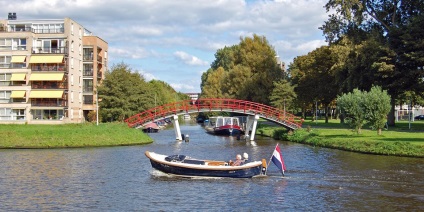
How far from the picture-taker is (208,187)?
2695 centimetres

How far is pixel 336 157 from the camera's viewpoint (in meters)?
39.5

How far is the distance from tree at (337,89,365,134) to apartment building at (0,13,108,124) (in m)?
44.8

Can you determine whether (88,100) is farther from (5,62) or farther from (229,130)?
(229,130)

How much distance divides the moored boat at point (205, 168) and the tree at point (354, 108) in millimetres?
19758

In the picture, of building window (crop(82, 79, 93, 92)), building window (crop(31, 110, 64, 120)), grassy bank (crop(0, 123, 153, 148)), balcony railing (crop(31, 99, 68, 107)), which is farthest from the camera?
building window (crop(82, 79, 93, 92))

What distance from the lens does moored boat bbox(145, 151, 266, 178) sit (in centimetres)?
2895

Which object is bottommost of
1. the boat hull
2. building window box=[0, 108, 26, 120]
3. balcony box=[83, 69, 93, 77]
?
the boat hull

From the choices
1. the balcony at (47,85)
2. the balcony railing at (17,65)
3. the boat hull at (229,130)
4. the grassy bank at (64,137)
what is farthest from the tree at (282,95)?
the balcony railing at (17,65)

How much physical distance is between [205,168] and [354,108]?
2259 cm

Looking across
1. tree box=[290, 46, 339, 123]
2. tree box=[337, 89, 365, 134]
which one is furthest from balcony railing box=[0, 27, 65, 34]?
tree box=[337, 89, 365, 134]

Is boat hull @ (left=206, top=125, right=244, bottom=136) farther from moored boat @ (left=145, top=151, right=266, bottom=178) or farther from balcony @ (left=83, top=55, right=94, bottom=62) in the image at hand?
moored boat @ (left=145, top=151, right=266, bottom=178)

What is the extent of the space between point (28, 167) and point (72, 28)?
2023 inches

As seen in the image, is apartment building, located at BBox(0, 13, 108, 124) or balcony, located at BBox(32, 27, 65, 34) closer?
apartment building, located at BBox(0, 13, 108, 124)

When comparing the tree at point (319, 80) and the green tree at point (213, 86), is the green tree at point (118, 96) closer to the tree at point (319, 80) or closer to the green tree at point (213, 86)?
the tree at point (319, 80)
